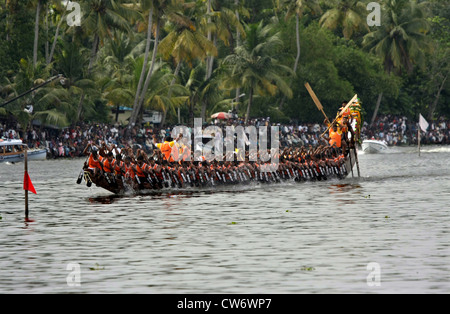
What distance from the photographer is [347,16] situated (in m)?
81.8

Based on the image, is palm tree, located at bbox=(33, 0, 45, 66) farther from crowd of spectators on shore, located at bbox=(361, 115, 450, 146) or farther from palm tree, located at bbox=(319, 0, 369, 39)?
crowd of spectators on shore, located at bbox=(361, 115, 450, 146)

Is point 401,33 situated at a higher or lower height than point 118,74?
higher

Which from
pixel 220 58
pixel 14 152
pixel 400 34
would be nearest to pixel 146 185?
pixel 14 152

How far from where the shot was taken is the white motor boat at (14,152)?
5619cm

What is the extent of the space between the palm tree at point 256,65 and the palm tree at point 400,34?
14.3m

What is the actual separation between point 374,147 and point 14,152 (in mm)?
29383

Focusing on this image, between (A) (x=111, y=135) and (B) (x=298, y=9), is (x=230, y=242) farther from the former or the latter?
(B) (x=298, y=9)

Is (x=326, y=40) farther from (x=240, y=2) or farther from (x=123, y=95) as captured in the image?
(x=123, y=95)

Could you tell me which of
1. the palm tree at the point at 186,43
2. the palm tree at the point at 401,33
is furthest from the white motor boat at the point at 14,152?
the palm tree at the point at 401,33

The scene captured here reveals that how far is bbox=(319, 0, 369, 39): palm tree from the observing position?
8150 cm

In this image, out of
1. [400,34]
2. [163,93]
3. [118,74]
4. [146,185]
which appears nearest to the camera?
[146,185]

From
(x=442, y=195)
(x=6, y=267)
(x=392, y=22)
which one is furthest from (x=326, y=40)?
(x=6, y=267)
